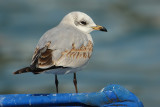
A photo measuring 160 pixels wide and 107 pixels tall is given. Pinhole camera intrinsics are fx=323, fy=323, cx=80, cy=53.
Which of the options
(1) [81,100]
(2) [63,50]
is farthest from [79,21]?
(1) [81,100]

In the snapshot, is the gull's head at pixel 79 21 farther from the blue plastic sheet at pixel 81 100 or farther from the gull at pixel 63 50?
the blue plastic sheet at pixel 81 100

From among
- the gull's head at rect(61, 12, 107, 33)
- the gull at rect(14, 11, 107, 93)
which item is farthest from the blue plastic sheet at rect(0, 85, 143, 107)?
the gull's head at rect(61, 12, 107, 33)

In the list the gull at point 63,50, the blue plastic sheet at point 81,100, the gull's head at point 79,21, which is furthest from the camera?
the gull's head at point 79,21

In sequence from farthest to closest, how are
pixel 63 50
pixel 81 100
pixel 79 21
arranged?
pixel 79 21 → pixel 63 50 → pixel 81 100

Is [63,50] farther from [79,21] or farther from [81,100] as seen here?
[81,100]

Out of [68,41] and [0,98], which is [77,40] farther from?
[0,98]

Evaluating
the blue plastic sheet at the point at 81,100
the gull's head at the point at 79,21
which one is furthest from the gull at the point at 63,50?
the blue plastic sheet at the point at 81,100

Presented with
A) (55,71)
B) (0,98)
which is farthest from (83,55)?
(0,98)

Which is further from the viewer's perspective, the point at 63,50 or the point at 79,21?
the point at 79,21
